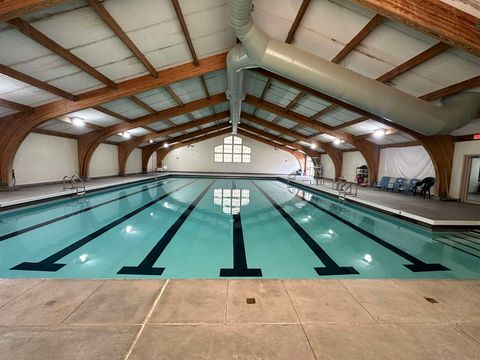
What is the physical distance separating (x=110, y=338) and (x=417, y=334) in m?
1.96

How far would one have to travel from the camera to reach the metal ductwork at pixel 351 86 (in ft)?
12.6

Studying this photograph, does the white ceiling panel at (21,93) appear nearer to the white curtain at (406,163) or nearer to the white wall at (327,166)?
the white curtain at (406,163)

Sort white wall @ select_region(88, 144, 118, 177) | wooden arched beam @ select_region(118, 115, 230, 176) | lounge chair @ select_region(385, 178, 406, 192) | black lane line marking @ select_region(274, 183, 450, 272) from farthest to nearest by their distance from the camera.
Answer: wooden arched beam @ select_region(118, 115, 230, 176) < white wall @ select_region(88, 144, 118, 177) < lounge chair @ select_region(385, 178, 406, 192) < black lane line marking @ select_region(274, 183, 450, 272)

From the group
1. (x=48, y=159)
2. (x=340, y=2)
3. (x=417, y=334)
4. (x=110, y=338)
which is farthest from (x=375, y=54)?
(x=48, y=159)

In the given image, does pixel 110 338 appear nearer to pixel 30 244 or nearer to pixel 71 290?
pixel 71 290

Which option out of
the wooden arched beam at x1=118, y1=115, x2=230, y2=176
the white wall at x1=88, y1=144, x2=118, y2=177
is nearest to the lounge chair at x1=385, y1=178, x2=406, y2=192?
the wooden arched beam at x1=118, y1=115, x2=230, y2=176

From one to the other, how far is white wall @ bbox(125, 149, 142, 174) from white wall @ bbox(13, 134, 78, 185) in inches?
175

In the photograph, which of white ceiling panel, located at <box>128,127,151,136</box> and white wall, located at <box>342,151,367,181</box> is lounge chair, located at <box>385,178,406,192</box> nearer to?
white wall, located at <box>342,151,367,181</box>

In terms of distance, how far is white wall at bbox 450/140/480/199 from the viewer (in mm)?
6302

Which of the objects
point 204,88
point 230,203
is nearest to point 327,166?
point 230,203

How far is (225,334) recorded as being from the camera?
1448 millimetres

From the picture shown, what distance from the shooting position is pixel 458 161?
6648mm

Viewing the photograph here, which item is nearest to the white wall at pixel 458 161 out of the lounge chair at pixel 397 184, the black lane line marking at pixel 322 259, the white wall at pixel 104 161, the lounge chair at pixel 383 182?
the lounge chair at pixel 397 184

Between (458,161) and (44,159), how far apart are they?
43.9 ft
